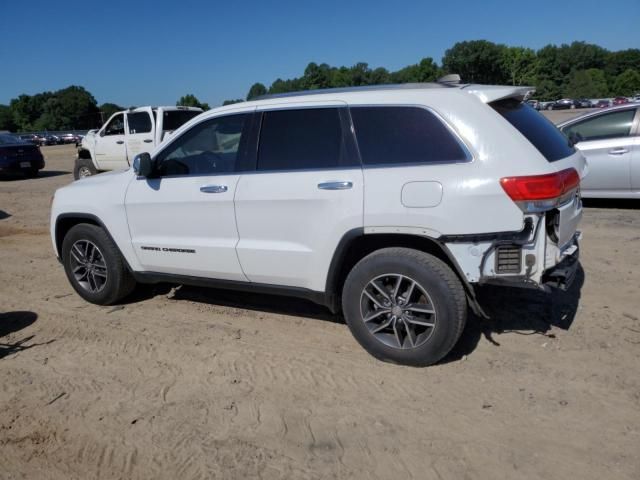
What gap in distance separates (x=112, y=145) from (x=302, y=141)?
1206 centimetres

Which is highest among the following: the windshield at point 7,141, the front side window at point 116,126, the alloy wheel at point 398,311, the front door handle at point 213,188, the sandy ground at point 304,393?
the front side window at point 116,126

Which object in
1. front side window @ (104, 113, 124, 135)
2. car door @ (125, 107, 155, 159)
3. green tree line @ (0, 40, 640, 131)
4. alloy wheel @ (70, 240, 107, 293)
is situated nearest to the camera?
alloy wheel @ (70, 240, 107, 293)

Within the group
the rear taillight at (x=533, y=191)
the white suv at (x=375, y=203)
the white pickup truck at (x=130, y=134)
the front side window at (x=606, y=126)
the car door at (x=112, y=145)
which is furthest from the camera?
the car door at (x=112, y=145)

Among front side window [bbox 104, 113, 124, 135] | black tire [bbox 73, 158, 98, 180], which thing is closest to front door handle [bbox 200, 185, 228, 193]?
front side window [bbox 104, 113, 124, 135]

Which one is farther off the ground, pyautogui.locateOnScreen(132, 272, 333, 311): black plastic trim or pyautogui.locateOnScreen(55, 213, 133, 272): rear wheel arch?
pyautogui.locateOnScreen(55, 213, 133, 272): rear wheel arch

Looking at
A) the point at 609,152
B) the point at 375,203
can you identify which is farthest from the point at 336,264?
the point at 609,152

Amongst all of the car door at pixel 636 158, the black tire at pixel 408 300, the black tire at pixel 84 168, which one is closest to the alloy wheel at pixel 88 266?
the black tire at pixel 408 300

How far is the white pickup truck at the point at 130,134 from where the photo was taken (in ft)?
45.5

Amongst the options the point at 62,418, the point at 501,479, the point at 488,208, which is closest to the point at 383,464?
the point at 501,479

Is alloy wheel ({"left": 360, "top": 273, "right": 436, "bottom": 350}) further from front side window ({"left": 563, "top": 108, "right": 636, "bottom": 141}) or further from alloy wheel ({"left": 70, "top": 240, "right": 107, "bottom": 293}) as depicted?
front side window ({"left": 563, "top": 108, "right": 636, "bottom": 141})

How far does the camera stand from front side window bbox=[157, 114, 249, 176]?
4.48 meters

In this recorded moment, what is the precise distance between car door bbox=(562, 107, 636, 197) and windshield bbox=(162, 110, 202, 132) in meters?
9.46

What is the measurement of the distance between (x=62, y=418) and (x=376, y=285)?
220 cm

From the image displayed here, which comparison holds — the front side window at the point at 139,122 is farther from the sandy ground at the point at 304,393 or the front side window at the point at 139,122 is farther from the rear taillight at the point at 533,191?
the rear taillight at the point at 533,191
